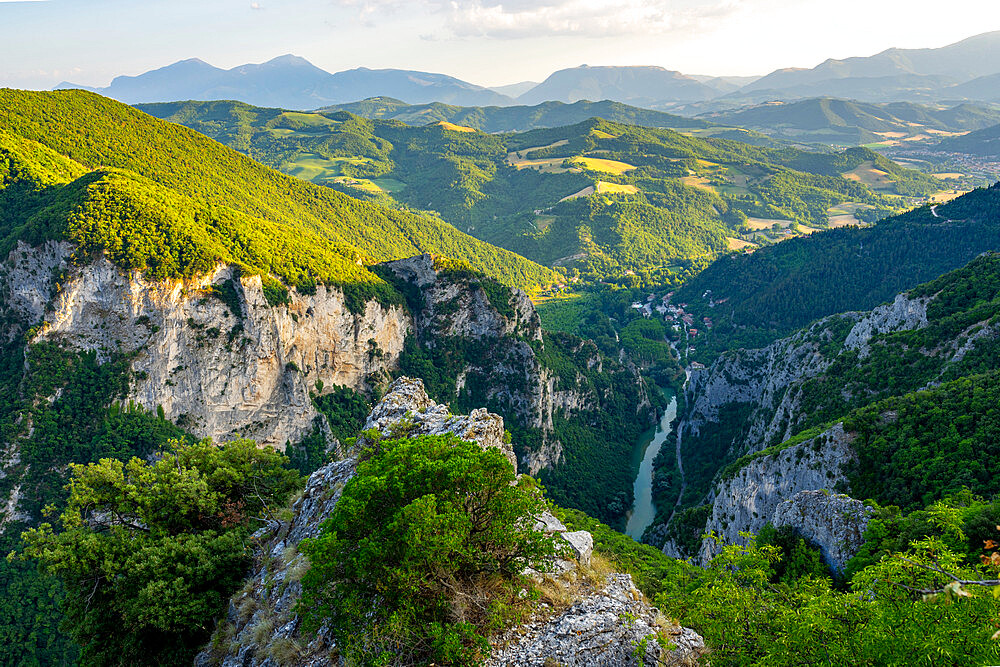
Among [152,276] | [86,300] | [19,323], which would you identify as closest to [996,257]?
[152,276]

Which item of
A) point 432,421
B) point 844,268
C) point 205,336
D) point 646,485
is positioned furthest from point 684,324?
point 432,421

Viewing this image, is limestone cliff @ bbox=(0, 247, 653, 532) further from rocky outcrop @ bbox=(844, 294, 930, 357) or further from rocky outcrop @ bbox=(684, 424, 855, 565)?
rocky outcrop @ bbox=(844, 294, 930, 357)

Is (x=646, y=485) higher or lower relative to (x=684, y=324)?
lower

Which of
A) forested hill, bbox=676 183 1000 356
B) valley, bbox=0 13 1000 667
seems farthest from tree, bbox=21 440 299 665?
forested hill, bbox=676 183 1000 356

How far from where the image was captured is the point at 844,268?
139 m

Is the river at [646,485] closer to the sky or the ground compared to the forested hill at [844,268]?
closer to the ground

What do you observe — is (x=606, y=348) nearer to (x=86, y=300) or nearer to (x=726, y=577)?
(x=86, y=300)

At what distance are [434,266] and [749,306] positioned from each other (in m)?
102

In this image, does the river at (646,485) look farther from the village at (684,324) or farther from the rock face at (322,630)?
the rock face at (322,630)

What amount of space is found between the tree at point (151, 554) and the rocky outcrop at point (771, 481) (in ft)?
108

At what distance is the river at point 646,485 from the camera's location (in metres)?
95.7

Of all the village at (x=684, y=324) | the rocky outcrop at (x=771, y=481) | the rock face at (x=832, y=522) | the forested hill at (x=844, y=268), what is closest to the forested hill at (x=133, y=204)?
the rocky outcrop at (x=771, y=481)

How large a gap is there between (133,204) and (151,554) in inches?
2623

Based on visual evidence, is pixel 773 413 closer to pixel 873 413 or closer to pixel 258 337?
pixel 873 413
